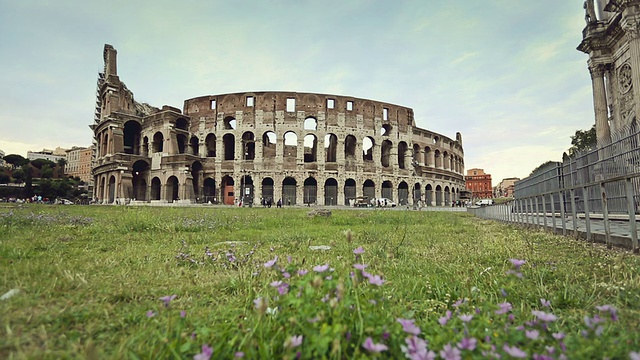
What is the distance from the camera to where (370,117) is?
3531 centimetres

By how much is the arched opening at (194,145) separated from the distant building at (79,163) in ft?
280

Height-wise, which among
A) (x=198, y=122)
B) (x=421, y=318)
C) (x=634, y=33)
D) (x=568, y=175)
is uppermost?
(x=198, y=122)

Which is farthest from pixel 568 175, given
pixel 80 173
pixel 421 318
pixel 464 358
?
pixel 80 173

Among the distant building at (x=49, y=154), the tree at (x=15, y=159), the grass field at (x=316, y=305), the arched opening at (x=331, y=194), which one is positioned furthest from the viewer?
the distant building at (x=49, y=154)

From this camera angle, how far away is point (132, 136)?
127 ft

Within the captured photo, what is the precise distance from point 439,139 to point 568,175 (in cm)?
3538

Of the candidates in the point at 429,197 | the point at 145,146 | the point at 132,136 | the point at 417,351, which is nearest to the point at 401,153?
the point at 429,197

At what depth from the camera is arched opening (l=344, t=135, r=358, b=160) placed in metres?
35.3

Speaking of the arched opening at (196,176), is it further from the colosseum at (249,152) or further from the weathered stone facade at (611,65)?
the weathered stone facade at (611,65)

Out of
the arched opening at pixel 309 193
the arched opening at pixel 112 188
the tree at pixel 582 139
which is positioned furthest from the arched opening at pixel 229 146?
the tree at pixel 582 139

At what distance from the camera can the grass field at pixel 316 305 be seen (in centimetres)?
111

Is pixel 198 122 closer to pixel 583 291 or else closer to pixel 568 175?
pixel 568 175

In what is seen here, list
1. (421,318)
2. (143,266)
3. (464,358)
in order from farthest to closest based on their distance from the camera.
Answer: (143,266) < (421,318) < (464,358)

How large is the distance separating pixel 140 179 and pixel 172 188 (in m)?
6.12
